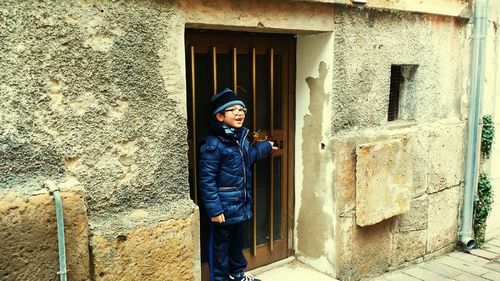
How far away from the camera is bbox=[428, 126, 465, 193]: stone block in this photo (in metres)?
4.18

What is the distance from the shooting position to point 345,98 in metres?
3.46

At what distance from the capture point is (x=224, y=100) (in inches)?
115

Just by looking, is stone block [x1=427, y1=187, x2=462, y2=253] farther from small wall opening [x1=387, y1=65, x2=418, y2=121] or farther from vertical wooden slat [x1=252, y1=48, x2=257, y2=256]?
vertical wooden slat [x1=252, y1=48, x2=257, y2=256]

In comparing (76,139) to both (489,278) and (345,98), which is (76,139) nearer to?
(345,98)

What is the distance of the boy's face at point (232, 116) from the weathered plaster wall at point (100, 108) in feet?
1.37

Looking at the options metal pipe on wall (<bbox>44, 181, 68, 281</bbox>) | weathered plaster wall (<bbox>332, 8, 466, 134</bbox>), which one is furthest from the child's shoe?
metal pipe on wall (<bbox>44, 181, 68, 281</bbox>)

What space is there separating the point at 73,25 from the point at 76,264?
1.13 m

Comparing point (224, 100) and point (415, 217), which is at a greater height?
point (224, 100)

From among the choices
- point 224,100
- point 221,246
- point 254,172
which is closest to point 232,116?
point 224,100

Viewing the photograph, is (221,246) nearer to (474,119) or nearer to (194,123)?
(194,123)

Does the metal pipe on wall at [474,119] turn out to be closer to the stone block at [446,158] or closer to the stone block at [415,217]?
the stone block at [446,158]

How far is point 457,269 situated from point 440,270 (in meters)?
0.17

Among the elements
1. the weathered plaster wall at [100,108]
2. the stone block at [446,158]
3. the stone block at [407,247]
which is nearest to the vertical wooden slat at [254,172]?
the weathered plaster wall at [100,108]

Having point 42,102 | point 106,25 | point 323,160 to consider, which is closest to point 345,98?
point 323,160
